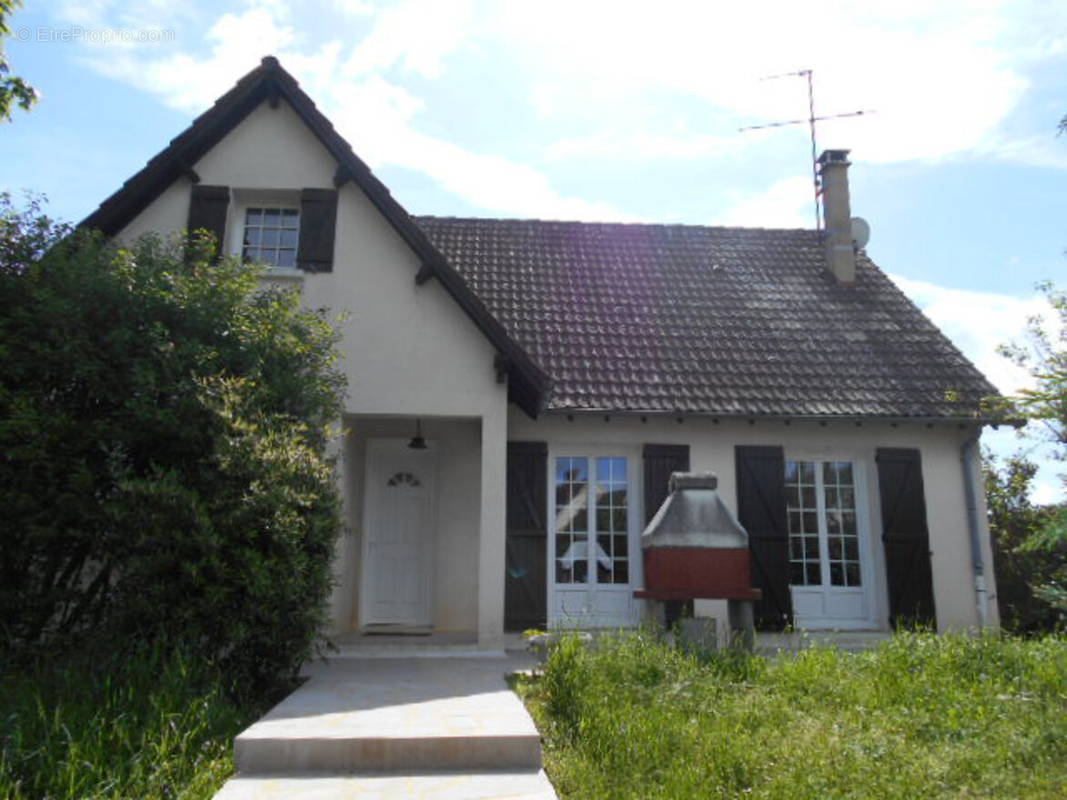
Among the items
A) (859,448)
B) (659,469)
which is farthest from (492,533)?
(859,448)

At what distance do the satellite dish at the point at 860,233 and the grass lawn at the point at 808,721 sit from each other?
859 cm

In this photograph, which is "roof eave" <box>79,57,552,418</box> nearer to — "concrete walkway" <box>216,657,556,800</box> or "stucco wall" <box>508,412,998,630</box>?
"stucco wall" <box>508,412,998,630</box>

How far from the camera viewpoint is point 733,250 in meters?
13.5

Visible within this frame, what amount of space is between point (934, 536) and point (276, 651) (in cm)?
846

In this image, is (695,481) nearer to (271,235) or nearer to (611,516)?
(611,516)

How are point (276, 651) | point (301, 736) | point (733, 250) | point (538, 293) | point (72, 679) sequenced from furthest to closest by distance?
point (733, 250)
point (538, 293)
point (276, 651)
point (72, 679)
point (301, 736)

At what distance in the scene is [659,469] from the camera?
32.7 ft

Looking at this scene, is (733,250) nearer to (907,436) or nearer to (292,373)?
(907,436)

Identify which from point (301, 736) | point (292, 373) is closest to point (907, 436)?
point (292, 373)

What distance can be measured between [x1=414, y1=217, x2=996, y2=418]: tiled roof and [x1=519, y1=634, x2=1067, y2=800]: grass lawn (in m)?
4.13

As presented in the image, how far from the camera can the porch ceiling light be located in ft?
32.1

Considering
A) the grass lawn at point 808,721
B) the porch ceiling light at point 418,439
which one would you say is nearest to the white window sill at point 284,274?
the porch ceiling light at point 418,439

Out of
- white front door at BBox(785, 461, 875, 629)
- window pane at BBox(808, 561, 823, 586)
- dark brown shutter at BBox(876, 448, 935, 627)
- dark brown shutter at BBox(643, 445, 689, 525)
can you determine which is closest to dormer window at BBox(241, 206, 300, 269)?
dark brown shutter at BBox(643, 445, 689, 525)

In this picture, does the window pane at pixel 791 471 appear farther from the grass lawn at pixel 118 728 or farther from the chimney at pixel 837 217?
the grass lawn at pixel 118 728
